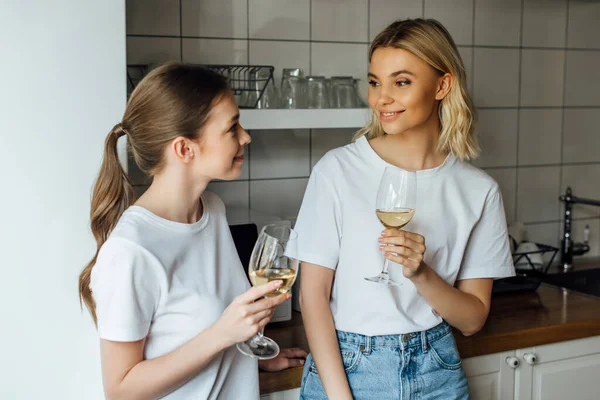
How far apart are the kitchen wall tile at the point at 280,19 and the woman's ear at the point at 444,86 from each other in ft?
2.52

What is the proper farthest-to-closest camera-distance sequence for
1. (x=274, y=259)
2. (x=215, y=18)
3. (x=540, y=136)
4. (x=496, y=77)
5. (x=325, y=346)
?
(x=540, y=136), (x=496, y=77), (x=215, y=18), (x=325, y=346), (x=274, y=259)

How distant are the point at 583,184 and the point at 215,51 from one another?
1513mm

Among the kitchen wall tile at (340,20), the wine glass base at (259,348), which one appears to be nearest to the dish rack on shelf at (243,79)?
the kitchen wall tile at (340,20)

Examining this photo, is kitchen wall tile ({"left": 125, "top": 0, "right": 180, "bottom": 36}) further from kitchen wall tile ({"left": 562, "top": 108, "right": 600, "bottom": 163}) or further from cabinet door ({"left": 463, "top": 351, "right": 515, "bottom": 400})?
kitchen wall tile ({"left": 562, "top": 108, "right": 600, "bottom": 163})

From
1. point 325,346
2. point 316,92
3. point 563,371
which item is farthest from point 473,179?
point 563,371

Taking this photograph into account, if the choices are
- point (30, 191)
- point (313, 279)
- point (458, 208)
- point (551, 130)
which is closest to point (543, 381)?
point (458, 208)

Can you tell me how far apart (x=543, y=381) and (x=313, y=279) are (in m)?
0.85

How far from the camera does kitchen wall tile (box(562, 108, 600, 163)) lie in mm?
2758

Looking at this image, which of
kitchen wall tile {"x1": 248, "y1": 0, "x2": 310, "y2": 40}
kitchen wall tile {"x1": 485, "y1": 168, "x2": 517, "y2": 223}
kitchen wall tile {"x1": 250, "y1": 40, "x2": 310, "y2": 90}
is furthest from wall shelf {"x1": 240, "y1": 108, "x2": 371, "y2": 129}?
kitchen wall tile {"x1": 485, "y1": 168, "x2": 517, "y2": 223}

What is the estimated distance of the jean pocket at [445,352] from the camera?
1.58 meters

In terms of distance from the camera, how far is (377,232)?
1537 millimetres

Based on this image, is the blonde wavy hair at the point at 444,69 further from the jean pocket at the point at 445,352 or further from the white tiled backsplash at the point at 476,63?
the white tiled backsplash at the point at 476,63

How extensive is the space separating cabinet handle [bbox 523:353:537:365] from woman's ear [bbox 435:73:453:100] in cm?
77

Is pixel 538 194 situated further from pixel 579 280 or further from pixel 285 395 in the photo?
pixel 285 395
